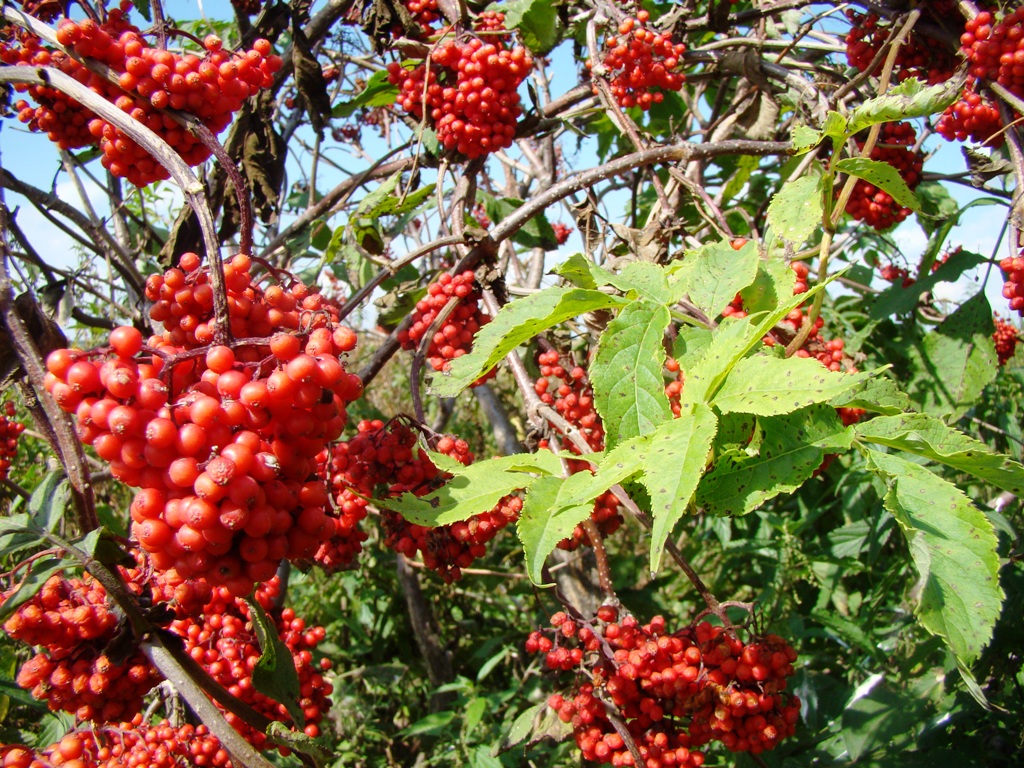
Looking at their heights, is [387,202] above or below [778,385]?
above

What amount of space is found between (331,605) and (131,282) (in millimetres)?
2169

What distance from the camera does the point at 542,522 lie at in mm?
1125

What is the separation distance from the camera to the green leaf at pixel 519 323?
117cm

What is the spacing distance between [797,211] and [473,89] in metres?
1.21

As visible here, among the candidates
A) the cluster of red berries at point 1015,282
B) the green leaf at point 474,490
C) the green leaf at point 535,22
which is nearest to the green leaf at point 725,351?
the green leaf at point 474,490

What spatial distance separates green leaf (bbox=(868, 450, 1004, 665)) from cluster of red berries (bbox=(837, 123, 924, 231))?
5.06ft

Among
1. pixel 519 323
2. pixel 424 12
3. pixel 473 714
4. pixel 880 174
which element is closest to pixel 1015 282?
pixel 880 174

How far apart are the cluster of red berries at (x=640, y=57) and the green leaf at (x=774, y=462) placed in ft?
5.65

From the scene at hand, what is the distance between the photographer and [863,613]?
336 centimetres

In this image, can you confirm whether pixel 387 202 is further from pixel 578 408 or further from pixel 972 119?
pixel 972 119

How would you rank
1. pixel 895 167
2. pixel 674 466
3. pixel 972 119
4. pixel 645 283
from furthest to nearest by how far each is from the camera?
pixel 895 167
pixel 972 119
pixel 645 283
pixel 674 466

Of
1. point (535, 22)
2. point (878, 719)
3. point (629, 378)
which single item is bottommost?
point (878, 719)

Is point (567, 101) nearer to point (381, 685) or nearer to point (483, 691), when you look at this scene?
point (483, 691)

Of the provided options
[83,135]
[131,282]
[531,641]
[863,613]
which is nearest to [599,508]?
[531,641]
